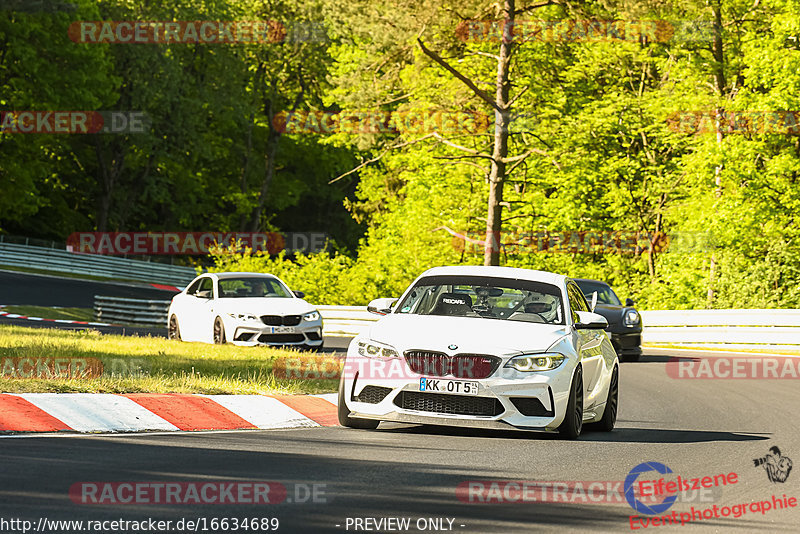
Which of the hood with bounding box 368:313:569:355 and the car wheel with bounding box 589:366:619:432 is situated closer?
the hood with bounding box 368:313:569:355

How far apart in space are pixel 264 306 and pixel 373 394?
12074mm

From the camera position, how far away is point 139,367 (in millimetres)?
15789

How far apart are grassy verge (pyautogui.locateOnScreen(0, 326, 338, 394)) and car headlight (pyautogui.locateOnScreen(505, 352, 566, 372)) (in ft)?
12.6

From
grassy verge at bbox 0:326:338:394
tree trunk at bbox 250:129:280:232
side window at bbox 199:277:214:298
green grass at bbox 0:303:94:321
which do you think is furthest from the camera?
tree trunk at bbox 250:129:280:232

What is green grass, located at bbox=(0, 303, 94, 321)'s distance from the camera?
37.2 meters

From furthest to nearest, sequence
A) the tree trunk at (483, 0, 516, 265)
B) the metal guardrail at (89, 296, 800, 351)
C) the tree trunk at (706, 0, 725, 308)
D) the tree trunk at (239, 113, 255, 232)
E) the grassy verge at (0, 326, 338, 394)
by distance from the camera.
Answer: the tree trunk at (239, 113, 255, 232) → the tree trunk at (483, 0, 516, 265) → the tree trunk at (706, 0, 725, 308) → the metal guardrail at (89, 296, 800, 351) → the grassy verge at (0, 326, 338, 394)

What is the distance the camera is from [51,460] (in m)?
8.63

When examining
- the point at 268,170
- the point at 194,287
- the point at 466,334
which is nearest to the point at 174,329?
the point at 194,287

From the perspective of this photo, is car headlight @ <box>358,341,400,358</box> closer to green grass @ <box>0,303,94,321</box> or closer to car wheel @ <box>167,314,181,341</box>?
car wheel @ <box>167,314,181,341</box>

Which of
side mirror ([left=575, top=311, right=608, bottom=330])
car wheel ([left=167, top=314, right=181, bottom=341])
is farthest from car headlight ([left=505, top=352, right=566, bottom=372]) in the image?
car wheel ([left=167, top=314, right=181, bottom=341])

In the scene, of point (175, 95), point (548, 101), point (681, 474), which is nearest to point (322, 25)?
point (175, 95)

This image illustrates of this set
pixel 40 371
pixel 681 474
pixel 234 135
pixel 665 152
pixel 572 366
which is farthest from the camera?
pixel 234 135

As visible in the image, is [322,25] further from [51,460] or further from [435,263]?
[51,460]

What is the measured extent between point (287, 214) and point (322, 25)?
17.0 m
